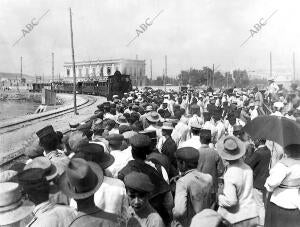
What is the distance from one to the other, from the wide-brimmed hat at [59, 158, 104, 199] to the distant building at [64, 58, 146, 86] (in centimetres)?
9850

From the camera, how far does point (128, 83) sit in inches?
1430

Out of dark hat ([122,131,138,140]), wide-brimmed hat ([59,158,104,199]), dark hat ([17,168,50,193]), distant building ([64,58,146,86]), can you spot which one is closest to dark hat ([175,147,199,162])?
wide-brimmed hat ([59,158,104,199])

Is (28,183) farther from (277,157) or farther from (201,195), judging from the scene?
(277,157)

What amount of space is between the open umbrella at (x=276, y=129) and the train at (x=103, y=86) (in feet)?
82.5

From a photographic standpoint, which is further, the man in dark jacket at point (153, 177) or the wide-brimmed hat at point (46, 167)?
the man in dark jacket at point (153, 177)

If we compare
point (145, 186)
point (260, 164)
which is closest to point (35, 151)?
point (145, 186)

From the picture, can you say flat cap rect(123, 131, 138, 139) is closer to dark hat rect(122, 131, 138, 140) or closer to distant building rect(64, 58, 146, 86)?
dark hat rect(122, 131, 138, 140)

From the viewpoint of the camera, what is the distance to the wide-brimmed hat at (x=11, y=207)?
8.84 ft

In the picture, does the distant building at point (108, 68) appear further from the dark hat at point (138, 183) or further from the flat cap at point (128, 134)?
the dark hat at point (138, 183)

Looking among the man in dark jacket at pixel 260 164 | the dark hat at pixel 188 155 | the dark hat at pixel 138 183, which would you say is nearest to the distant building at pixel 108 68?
the man in dark jacket at pixel 260 164

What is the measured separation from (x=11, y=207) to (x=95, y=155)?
3.75ft

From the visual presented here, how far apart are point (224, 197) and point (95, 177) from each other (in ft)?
5.06

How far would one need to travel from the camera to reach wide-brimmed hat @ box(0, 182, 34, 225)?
→ 270 centimetres

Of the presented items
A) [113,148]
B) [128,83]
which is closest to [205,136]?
[113,148]
